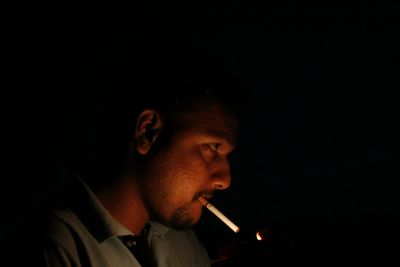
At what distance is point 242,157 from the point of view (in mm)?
3104

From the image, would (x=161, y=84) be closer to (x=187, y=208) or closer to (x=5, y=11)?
(x=187, y=208)

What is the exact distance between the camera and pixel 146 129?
194 centimetres

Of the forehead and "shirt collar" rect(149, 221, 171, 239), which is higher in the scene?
A: the forehead

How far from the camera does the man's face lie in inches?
76.2

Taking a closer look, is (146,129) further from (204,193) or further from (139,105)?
(204,193)

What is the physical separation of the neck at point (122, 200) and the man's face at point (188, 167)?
0.07 metres

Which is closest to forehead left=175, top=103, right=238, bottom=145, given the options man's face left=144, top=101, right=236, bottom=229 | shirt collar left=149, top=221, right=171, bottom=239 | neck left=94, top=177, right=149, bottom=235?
man's face left=144, top=101, right=236, bottom=229

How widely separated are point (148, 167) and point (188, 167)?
211 mm

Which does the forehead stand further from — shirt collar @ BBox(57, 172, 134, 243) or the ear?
shirt collar @ BBox(57, 172, 134, 243)

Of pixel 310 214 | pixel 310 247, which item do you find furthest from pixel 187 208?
pixel 310 214

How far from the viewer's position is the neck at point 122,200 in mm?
1939

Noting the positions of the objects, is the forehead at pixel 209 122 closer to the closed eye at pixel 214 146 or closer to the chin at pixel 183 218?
the closed eye at pixel 214 146

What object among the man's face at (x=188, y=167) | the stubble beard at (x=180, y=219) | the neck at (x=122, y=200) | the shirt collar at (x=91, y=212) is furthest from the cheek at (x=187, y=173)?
the shirt collar at (x=91, y=212)

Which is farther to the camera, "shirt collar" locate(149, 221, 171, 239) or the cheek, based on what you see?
"shirt collar" locate(149, 221, 171, 239)
